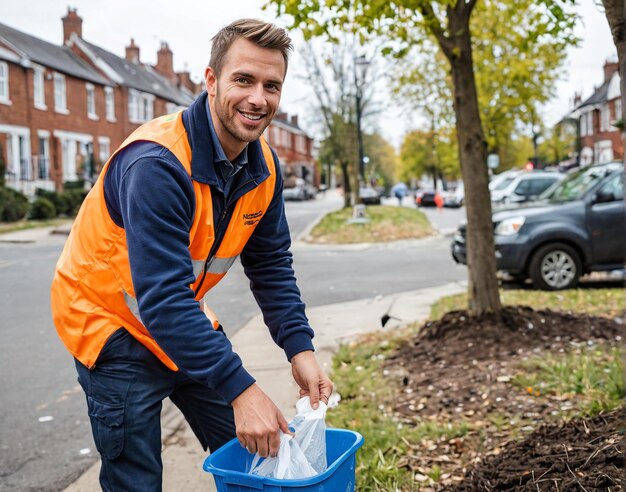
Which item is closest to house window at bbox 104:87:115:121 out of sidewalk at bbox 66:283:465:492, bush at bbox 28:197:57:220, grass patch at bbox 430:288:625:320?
bush at bbox 28:197:57:220

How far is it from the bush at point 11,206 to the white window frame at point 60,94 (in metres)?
9.79

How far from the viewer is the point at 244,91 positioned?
2514 mm

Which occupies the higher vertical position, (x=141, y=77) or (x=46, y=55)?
(x=141, y=77)

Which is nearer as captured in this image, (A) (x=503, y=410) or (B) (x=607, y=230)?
(A) (x=503, y=410)

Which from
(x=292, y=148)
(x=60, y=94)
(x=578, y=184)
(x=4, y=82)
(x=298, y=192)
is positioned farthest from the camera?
(x=292, y=148)

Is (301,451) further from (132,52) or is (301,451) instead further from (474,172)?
(132,52)

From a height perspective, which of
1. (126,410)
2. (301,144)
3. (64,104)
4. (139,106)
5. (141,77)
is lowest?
(126,410)

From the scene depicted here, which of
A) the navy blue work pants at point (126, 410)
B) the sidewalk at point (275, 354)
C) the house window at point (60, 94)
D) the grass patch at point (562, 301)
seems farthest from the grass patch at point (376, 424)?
the house window at point (60, 94)

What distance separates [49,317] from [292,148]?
7479 cm

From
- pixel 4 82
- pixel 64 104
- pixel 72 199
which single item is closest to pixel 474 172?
pixel 72 199

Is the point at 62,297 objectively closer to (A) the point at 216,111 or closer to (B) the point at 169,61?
(A) the point at 216,111

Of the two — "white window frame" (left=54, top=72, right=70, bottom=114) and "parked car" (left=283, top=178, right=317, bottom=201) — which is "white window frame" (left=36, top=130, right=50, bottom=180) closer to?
"white window frame" (left=54, top=72, right=70, bottom=114)

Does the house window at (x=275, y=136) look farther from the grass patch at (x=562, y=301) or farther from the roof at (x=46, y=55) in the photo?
the grass patch at (x=562, y=301)

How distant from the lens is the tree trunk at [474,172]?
266 inches
